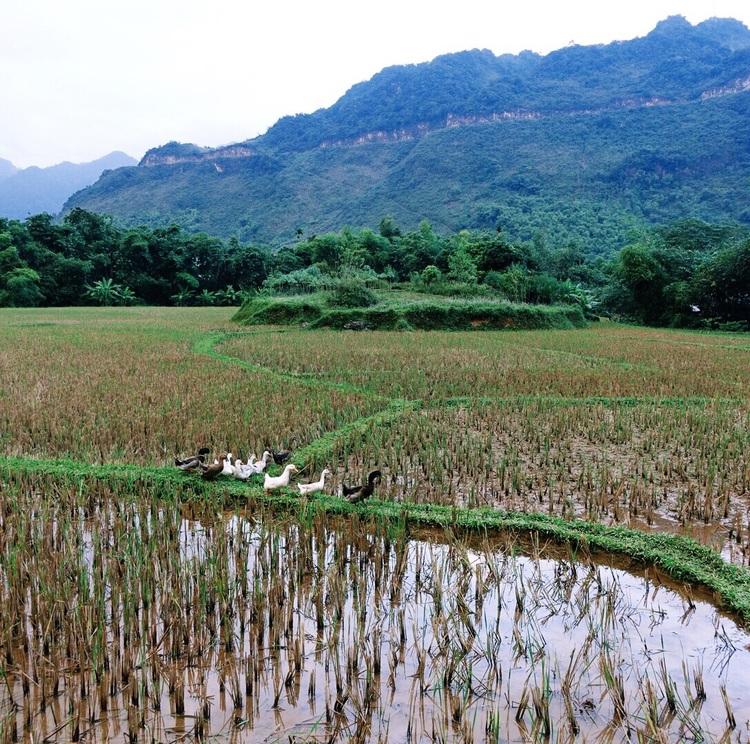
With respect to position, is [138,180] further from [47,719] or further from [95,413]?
[47,719]

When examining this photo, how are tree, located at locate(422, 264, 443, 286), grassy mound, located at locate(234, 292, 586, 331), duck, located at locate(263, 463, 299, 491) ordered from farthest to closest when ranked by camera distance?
tree, located at locate(422, 264, 443, 286) → grassy mound, located at locate(234, 292, 586, 331) → duck, located at locate(263, 463, 299, 491)

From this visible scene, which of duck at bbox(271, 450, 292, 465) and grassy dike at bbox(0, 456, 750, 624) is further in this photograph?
duck at bbox(271, 450, 292, 465)

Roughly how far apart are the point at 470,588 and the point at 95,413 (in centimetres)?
585

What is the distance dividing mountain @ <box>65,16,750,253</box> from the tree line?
497 inches

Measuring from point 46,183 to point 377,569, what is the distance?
195 meters

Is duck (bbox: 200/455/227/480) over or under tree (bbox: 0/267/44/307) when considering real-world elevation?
under

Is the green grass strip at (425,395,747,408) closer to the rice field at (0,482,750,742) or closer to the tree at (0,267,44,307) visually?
the rice field at (0,482,750,742)

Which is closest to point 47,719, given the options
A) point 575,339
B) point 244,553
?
point 244,553

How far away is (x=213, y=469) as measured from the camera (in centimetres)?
545

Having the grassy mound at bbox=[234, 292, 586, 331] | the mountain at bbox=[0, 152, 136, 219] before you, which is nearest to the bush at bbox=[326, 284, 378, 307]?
the grassy mound at bbox=[234, 292, 586, 331]

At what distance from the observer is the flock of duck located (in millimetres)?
5043

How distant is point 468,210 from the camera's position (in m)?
61.4

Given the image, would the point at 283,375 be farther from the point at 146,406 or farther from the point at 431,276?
the point at 431,276

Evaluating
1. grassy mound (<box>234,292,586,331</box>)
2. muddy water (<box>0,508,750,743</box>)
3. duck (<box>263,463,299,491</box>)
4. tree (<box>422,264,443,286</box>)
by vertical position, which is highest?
tree (<box>422,264,443,286</box>)
